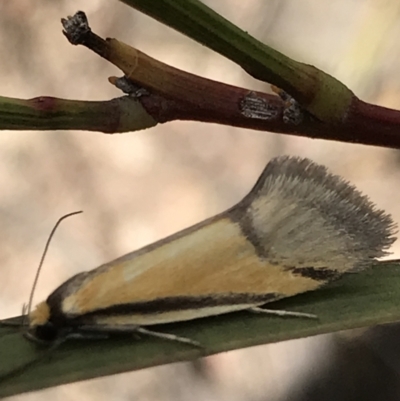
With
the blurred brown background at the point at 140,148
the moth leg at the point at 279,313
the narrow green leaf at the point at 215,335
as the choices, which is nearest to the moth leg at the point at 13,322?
the narrow green leaf at the point at 215,335

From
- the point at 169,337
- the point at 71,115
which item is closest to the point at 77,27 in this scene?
the point at 71,115

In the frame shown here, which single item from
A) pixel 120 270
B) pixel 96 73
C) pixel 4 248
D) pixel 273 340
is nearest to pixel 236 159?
pixel 96 73

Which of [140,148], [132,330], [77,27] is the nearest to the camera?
[77,27]

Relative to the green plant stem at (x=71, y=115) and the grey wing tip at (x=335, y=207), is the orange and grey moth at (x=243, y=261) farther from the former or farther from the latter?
the green plant stem at (x=71, y=115)

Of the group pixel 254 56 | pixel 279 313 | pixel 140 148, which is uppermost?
pixel 140 148

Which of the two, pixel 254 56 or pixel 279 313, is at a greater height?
pixel 254 56

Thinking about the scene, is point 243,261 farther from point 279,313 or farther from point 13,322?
point 13,322

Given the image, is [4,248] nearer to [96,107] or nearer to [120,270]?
[120,270]

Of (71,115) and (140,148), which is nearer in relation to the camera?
(71,115)
